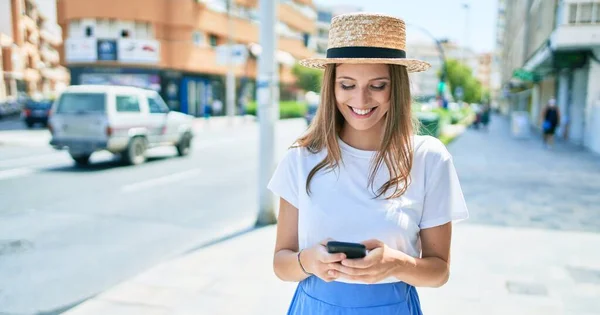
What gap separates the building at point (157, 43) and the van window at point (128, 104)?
18658 mm

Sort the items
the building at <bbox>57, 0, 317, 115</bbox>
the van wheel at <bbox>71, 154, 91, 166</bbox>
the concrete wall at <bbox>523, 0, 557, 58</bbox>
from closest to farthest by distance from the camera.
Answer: the van wheel at <bbox>71, 154, 91, 166</bbox>, the concrete wall at <bbox>523, 0, 557, 58</bbox>, the building at <bbox>57, 0, 317, 115</bbox>

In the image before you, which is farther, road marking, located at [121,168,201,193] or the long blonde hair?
road marking, located at [121,168,201,193]

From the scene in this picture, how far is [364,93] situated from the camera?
166cm

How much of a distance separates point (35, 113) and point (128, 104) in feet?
41.0

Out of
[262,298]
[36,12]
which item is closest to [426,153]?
[262,298]

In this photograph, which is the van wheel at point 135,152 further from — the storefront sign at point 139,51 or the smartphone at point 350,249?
the storefront sign at point 139,51

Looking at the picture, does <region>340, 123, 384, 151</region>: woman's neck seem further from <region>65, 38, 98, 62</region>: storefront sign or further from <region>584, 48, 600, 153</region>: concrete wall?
<region>65, 38, 98, 62</region>: storefront sign

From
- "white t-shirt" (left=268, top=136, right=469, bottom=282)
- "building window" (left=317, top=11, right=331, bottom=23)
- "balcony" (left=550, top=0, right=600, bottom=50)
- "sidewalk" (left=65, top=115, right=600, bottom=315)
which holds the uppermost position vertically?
"building window" (left=317, top=11, right=331, bottom=23)

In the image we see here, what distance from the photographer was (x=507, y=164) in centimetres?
1331

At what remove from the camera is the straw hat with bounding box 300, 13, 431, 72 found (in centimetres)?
164

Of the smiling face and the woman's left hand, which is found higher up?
the smiling face

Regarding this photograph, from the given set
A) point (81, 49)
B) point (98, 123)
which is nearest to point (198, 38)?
point (81, 49)

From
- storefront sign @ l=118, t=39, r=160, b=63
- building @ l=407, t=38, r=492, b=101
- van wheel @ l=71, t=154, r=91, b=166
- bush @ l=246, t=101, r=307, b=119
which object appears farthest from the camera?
building @ l=407, t=38, r=492, b=101

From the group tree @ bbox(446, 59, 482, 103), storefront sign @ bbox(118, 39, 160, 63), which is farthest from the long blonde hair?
tree @ bbox(446, 59, 482, 103)
